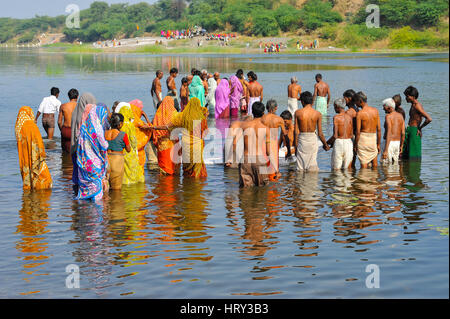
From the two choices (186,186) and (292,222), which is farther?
(186,186)

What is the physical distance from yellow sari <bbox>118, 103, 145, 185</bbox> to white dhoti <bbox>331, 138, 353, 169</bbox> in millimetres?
3400

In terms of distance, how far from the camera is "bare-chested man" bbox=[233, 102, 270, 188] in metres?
9.84

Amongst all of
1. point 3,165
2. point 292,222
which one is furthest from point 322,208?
point 3,165

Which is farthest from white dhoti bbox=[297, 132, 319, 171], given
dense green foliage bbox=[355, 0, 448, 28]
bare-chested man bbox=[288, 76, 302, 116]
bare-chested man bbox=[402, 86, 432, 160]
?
dense green foliage bbox=[355, 0, 448, 28]

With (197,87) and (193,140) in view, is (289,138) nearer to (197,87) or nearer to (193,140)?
(193,140)

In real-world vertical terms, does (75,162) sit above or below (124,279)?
above

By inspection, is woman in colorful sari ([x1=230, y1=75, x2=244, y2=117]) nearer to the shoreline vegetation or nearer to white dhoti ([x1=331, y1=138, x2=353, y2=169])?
white dhoti ([x1=331, y1=138, x2=353, y2=169])

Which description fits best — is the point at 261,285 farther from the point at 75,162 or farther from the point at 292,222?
the point at 75,162

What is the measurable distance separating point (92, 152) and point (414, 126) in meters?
6.06

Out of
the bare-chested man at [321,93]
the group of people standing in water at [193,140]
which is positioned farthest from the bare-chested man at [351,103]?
the bare-chested man at [321,93]

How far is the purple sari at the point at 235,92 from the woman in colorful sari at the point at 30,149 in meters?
9.45

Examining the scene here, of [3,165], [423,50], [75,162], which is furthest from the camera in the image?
[423,50]
